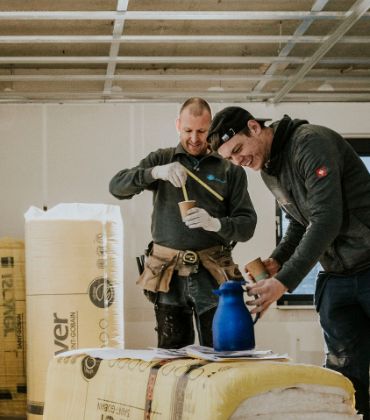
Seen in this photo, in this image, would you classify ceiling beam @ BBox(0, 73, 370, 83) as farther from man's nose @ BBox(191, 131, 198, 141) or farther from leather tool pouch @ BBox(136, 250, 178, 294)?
leather tool pouch @ BBox(136, 250, 178, 294)

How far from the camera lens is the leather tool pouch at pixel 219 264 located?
10.5 feet

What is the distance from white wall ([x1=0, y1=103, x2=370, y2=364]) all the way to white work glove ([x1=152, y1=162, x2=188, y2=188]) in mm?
2208

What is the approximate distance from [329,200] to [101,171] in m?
3.32

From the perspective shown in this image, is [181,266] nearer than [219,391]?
No

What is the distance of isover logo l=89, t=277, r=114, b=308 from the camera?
431 centimetres

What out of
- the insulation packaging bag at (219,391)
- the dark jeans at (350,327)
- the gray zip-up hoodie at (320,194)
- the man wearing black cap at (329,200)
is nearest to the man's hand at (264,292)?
the gray zip-up hoodie at (320,194)

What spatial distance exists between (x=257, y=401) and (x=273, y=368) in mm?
86

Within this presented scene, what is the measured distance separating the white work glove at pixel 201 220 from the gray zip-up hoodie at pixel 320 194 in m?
0.45

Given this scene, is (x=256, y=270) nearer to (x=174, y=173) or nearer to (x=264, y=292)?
(x=264, y=292)

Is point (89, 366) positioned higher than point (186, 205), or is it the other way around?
point (186, 205)

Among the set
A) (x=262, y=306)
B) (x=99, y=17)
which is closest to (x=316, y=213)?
(x=262, y=306)

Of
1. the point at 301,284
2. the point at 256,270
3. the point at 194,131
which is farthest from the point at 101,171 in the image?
the point at 256,270

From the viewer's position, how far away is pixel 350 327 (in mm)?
2537

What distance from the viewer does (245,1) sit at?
13.9 feet
